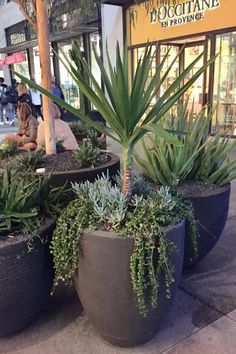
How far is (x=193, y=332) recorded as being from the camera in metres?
2.16

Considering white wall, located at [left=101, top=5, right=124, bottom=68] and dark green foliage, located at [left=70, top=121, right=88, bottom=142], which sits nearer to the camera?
dark green foliage, located at [left=70, top=121, right=88, bottom=142]

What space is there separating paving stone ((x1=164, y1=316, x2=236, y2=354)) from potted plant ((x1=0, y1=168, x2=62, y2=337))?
87 centimetres

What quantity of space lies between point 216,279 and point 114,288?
120cm

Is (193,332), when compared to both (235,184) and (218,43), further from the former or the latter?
(218,43)

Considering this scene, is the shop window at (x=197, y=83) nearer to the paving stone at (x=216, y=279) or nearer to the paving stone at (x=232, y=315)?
A: the paving stone at (x=216, y=279)

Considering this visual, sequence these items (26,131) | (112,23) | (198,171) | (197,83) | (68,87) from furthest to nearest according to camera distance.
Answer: (68,87), (112,23), (197,83), (26,131), (198,171)

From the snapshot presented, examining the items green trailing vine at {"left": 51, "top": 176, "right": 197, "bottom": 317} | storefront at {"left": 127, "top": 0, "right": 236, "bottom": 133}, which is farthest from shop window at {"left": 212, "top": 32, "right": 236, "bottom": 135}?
green trailing vine at {"left": 51, "top": 176, "right": 197, "bottom": 317}

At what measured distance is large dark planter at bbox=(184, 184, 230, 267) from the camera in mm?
2613

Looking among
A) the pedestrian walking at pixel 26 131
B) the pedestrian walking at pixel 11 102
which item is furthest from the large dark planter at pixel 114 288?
the pedestrian walking at pixel 11 102

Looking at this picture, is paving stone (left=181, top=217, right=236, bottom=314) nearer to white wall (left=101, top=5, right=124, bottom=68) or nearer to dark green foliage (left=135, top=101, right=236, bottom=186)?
dark green foliage (left=135, top=101, right=236, bottom=186)

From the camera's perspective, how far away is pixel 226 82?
827 centimetres

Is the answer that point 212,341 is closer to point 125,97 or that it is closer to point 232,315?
point 232,315

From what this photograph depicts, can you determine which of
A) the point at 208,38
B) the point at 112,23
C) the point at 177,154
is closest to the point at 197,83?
the point at 208,38

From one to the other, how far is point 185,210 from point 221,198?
2.25 feet
